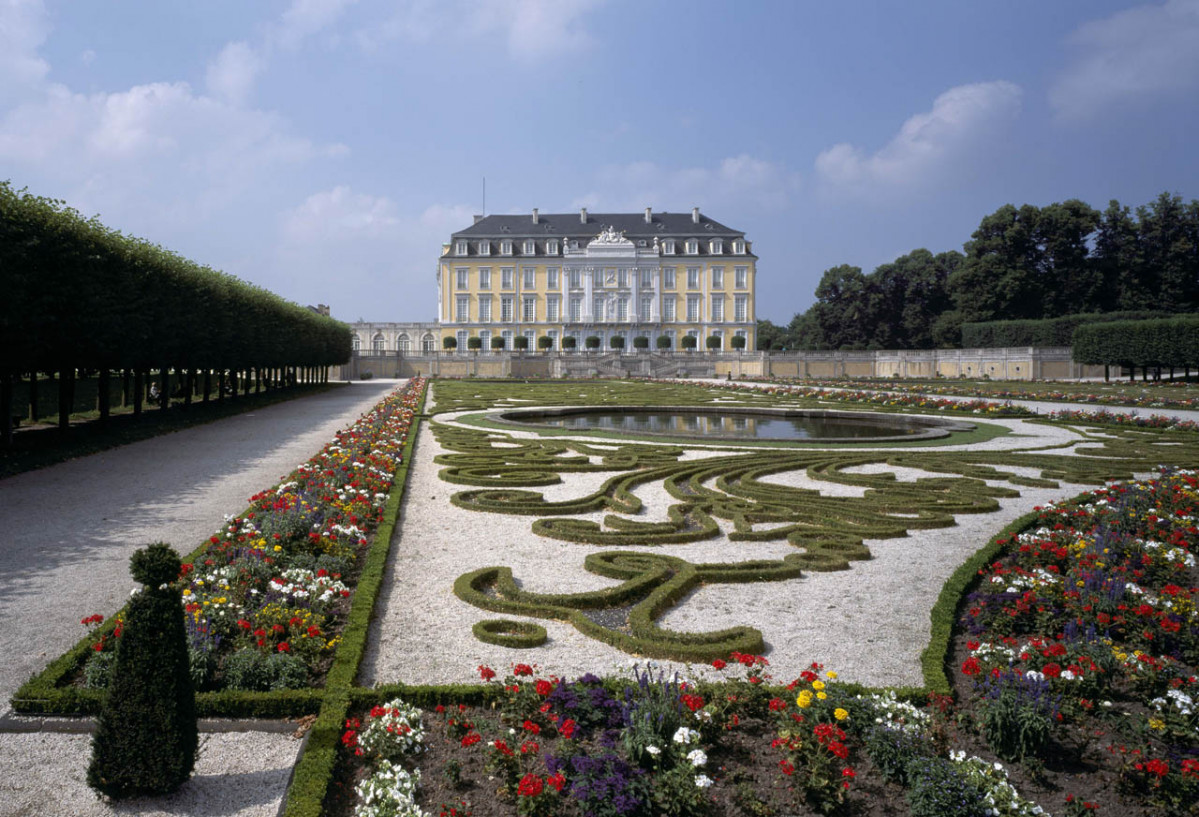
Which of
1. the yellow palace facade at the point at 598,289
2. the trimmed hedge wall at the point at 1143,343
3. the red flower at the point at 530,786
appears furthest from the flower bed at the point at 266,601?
the yellow palace facade at the point at 598,289

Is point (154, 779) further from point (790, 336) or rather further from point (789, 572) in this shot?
point (790, 336)

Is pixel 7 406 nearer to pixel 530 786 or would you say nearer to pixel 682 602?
pixel 682 602

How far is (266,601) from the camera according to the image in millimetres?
4234

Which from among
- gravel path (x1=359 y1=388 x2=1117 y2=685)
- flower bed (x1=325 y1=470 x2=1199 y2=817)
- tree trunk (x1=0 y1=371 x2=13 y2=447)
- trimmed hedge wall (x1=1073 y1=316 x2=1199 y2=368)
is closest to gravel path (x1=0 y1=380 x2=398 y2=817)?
flower bed (x1=325 y1=470 x2=1199 y2=817)

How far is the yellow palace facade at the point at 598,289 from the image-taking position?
210 ft

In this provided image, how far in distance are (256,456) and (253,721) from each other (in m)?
8.97

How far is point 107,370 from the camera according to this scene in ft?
49.8

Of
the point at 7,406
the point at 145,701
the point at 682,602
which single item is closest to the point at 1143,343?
the point at 682,602

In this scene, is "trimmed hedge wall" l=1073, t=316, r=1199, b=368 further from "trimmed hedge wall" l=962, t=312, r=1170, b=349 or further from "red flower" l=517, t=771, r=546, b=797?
"red flower" l=517, t=771, r=546, b=797

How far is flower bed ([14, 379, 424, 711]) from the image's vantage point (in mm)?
3508

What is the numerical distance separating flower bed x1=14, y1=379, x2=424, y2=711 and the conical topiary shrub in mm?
755

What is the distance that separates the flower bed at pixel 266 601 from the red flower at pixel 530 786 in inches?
55.6

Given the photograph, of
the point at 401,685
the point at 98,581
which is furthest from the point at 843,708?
the point at 98,581

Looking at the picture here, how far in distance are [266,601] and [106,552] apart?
2.61 metres
